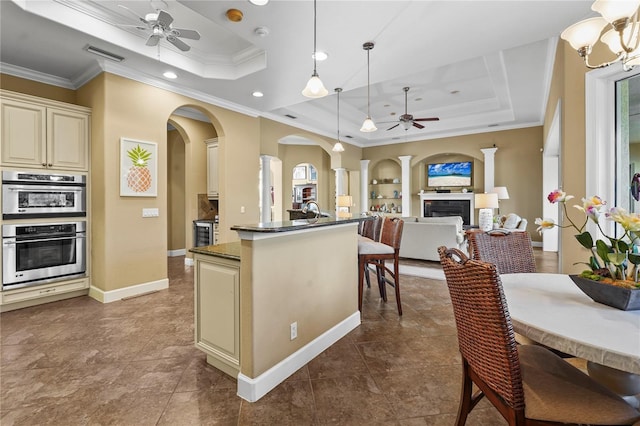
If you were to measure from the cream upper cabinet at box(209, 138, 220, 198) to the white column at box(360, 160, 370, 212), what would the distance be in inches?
201

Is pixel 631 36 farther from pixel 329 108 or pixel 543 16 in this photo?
pixel 329 108

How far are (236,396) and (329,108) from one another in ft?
A: 19.1

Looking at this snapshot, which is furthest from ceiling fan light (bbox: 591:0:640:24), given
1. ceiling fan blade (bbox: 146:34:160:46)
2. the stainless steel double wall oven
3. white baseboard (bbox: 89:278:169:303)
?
the stainless steel double wall oven

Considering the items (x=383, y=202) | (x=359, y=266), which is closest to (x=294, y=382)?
(x=359, y=266)

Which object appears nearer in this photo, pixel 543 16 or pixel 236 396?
pixel 236 396

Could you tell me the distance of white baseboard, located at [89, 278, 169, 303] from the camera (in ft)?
11.8

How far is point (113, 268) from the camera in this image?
11.9ft

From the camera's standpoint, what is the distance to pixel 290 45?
3.24 meters

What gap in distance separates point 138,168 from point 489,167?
782 cm

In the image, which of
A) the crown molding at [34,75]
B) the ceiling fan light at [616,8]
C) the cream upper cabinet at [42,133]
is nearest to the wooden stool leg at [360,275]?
the ceiling fan light at [616,8]

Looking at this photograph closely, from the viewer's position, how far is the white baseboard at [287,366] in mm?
1810

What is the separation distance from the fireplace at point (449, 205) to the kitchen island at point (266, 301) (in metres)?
6.83

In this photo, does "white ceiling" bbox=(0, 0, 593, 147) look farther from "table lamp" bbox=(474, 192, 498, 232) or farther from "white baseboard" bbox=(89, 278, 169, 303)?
"white baseboard" bbox=(89, 278, 169, 303)

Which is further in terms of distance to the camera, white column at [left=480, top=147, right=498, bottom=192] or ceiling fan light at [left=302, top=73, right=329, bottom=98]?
white column at [left=480, top=147, right=498, bottom=192]
